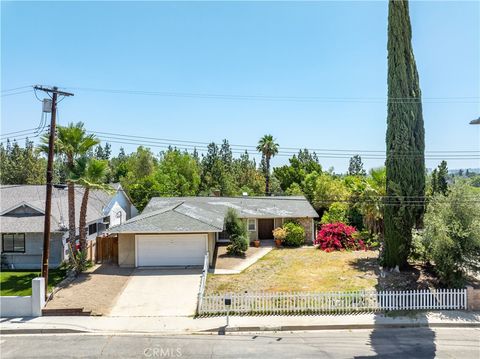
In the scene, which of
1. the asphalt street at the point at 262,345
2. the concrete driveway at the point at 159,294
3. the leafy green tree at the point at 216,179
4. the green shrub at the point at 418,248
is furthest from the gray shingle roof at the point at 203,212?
the leafy green tree at the point at 216,179

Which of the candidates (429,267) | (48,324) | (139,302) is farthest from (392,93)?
(48,324)

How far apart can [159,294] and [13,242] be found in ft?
36.1

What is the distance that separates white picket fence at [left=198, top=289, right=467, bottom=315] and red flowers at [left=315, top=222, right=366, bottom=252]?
10.5 metres

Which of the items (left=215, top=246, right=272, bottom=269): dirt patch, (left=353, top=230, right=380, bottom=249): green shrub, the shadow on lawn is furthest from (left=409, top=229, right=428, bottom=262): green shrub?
(left=215, top=246, right=272, bottom=269): dirt patch

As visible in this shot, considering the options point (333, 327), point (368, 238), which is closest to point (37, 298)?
point (333, 327)

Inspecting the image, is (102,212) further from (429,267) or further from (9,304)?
(429,267)

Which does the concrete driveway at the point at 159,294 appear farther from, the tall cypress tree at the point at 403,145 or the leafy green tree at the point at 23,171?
the leafy green tree at the point at 23,171

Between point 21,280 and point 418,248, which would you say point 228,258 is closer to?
point 418,248

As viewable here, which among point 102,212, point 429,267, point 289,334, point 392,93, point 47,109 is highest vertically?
point 392,93

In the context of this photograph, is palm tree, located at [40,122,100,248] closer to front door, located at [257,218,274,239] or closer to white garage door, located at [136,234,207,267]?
white garage door, located at [136,234,207,267]

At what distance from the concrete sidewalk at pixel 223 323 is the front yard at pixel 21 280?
304 cm

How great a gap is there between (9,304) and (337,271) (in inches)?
615

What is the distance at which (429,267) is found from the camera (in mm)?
20328

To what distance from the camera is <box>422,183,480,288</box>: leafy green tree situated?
16062 millimetres
